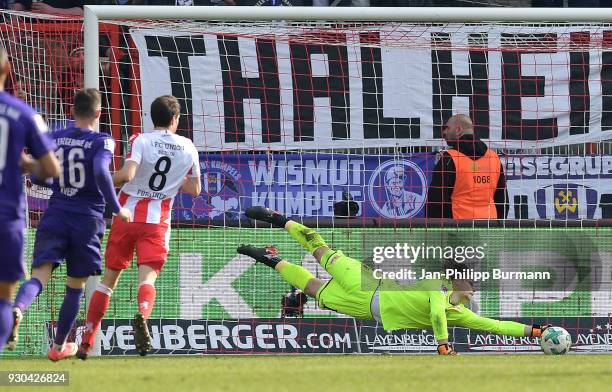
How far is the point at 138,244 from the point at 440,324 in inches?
116

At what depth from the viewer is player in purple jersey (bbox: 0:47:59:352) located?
21.5 ft

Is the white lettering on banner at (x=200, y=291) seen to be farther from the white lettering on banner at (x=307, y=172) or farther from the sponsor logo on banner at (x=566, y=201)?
the sponsor logo on banner at (x=566, y=201)

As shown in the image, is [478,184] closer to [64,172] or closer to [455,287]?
[455,287]

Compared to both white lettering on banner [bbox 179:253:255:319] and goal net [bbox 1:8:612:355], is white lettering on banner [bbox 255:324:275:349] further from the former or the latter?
white lettering on banner [bbox 179:253:255:319]

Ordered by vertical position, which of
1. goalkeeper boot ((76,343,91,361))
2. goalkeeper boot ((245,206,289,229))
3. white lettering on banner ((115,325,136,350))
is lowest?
white lettering on banner ((115,325,136,350))

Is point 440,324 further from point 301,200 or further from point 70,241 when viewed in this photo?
point 70,241

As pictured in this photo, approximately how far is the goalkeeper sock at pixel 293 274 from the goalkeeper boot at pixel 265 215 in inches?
14.1

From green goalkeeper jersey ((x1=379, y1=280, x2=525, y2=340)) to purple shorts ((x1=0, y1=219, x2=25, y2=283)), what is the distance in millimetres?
5472

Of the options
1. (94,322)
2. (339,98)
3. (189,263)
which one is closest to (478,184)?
(339,98)

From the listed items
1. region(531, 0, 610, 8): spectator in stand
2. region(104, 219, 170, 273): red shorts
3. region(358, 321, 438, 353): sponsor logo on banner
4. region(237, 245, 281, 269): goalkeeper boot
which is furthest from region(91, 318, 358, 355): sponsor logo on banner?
region(531, 0, 610, 8): spectator in stand

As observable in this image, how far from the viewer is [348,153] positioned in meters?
12.8

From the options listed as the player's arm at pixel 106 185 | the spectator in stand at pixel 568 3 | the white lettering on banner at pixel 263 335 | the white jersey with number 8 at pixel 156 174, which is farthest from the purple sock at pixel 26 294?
the spectator in stand at pixel 568 3

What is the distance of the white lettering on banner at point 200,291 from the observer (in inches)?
474

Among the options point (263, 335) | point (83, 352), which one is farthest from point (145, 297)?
point (263, 335)
